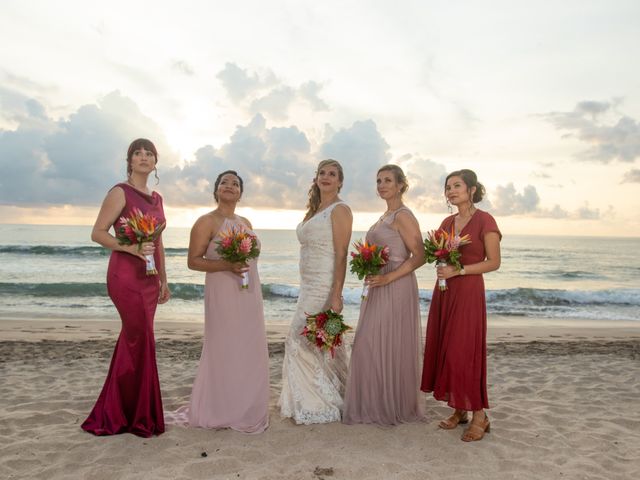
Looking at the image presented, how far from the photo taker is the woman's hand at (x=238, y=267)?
4.75 meters

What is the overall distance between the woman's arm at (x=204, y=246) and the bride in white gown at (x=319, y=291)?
31.2 inches

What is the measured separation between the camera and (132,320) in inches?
183

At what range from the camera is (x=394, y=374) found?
Answer: 16.8 ft

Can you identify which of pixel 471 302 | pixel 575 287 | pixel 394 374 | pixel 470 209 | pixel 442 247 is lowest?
pixel 575 287

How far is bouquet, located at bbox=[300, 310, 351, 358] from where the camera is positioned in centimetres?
494

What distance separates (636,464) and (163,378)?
19.1ft

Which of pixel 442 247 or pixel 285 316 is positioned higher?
pixel 442 247

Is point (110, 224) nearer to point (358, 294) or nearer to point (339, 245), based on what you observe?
point (339, 245)

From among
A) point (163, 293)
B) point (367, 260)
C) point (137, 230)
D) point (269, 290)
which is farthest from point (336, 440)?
point (269, 290)

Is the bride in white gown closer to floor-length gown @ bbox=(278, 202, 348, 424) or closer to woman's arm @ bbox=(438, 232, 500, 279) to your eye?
floor-length gown @ bbox=(278, 202, 348, 424)

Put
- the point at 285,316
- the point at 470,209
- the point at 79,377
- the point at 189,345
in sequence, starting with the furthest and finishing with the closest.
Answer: the point at 285,316
the point at 189,345
the point at 79,377
the point at 470,209

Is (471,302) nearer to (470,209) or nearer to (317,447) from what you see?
(470,209)

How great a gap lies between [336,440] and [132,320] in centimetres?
222

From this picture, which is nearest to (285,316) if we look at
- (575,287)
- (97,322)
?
(97,322)
